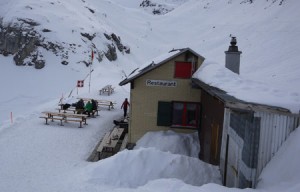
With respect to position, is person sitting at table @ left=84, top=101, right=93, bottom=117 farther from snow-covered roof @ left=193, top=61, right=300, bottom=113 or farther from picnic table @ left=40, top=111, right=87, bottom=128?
snow-covered roof @ left=193, top=61, right=300, bottom=113

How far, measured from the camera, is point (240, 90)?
1187 centimetres

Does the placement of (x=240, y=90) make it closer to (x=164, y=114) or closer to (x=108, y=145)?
(x=164, y=114)

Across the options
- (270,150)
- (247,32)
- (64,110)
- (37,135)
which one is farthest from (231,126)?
(247,32)

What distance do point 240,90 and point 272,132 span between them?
9.79ft

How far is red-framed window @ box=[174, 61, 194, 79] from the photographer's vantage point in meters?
17.6

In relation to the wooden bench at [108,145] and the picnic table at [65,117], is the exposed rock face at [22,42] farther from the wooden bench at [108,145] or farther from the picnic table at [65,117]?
the wooden bench at [108,145]

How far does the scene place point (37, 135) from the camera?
18.5m

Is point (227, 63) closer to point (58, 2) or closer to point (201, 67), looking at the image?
point (201, 67)

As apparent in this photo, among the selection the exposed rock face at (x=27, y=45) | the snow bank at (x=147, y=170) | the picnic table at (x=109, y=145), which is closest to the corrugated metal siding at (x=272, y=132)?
the snow bank at (x=147, y=170)

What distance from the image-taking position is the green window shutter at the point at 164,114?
17734 mm

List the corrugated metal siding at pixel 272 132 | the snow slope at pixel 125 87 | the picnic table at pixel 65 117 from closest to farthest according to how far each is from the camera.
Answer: the corrugated metal siding at pixel 272 132 → the snow slope at pixel 125 87 → the picnic table at pixel 65 117

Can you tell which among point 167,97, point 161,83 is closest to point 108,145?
point 167,97

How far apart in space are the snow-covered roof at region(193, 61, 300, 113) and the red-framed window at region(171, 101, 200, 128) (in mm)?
1736

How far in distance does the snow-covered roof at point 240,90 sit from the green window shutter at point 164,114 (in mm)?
2063
